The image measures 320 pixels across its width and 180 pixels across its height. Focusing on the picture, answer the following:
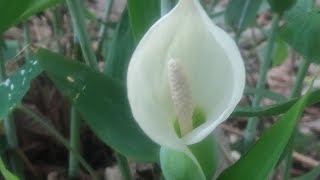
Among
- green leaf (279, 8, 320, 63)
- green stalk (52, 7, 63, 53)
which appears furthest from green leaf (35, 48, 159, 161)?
green stalk (52, 7, 63, 53)

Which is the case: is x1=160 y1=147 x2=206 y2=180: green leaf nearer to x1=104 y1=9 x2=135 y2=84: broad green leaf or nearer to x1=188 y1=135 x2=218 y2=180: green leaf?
x1=188 y1=135 x2=218 y2=180: green leaf

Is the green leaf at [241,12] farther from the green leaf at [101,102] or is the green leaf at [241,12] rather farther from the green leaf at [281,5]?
the green leaf at [101,102]

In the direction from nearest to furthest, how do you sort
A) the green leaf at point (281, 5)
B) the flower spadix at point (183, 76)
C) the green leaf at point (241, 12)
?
1. the flower spadix at point (183, 76)
2. the green leaf at point (281, 5)
3. the green leaf at point (241, 12)

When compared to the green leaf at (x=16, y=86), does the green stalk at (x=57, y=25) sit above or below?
below

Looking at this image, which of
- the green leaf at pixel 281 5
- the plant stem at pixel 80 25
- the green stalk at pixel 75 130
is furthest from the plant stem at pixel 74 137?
the green leaf at pixel 281 5

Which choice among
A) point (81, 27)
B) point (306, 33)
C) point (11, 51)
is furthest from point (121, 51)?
point (11, 51)

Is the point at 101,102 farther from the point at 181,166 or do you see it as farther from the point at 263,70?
the point at 263,70

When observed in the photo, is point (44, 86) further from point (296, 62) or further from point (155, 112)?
point (296, 62)
